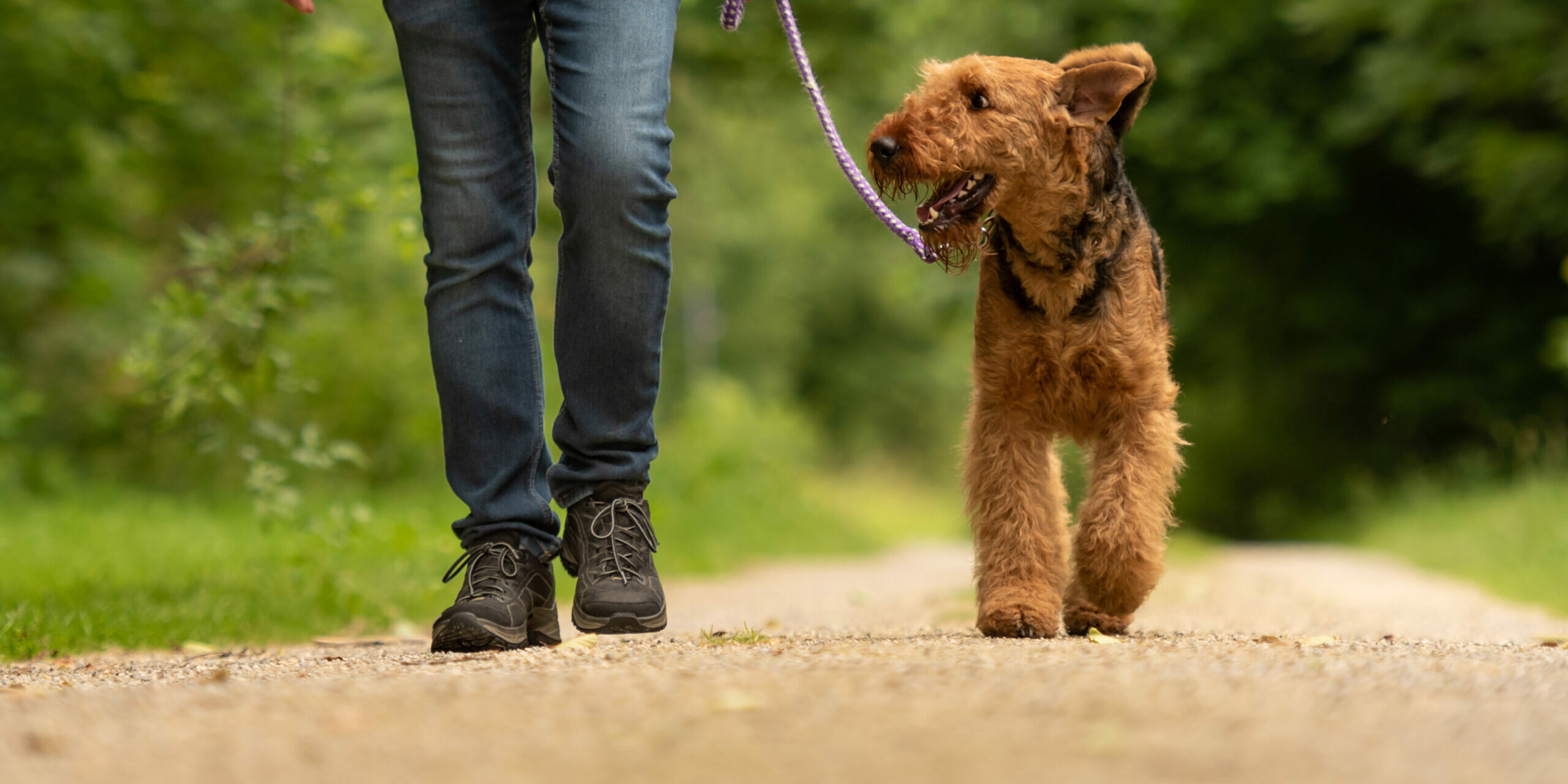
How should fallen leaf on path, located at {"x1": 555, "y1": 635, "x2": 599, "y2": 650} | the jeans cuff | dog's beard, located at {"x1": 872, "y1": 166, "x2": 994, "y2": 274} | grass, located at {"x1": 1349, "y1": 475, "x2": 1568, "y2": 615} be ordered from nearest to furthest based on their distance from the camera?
fallen leaf on path, located at {"x1": 555, "y1": 635, "x2": 599, "y2": 650}
the jeans cuff
dog's beard, located at {"x1": 872, "y1": 166, "x2": 994, "y2": 274}
grass, located at {"x1": 1349, "y1": 475, "x2": 1568, "y2": 615}

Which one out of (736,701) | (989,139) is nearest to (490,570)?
(736,701)

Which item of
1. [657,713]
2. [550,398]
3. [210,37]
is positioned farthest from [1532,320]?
[657,713]

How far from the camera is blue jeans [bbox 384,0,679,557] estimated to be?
2908 millimetres

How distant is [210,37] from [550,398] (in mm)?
Answer: 3536

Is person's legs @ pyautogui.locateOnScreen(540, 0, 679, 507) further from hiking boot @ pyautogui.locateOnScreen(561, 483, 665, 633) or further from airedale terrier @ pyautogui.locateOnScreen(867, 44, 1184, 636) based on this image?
airedale terrier @ pyautogui.locateOnScreen(867, 44, 1184, 636)

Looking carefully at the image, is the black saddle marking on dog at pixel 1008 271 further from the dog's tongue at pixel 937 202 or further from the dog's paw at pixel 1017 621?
the dog's paw at pixel 1017 621

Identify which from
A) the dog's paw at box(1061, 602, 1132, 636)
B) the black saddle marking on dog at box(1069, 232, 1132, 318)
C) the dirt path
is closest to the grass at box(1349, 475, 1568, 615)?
the dog's paw at box(1061, 602, 1132, 636)

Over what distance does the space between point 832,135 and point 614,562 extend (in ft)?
4.30

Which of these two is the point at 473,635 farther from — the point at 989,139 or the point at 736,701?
the point at 989,139

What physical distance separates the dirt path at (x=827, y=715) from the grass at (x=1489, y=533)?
12.3 feet

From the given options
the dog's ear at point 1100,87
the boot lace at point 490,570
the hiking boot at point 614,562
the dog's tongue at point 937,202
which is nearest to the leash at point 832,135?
the dog's tongue at point 937,202

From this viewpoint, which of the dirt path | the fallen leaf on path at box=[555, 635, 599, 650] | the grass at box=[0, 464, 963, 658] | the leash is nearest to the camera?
the dirt path

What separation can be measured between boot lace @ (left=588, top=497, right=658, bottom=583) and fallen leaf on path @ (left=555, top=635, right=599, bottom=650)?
15 cm

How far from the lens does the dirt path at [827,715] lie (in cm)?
168
